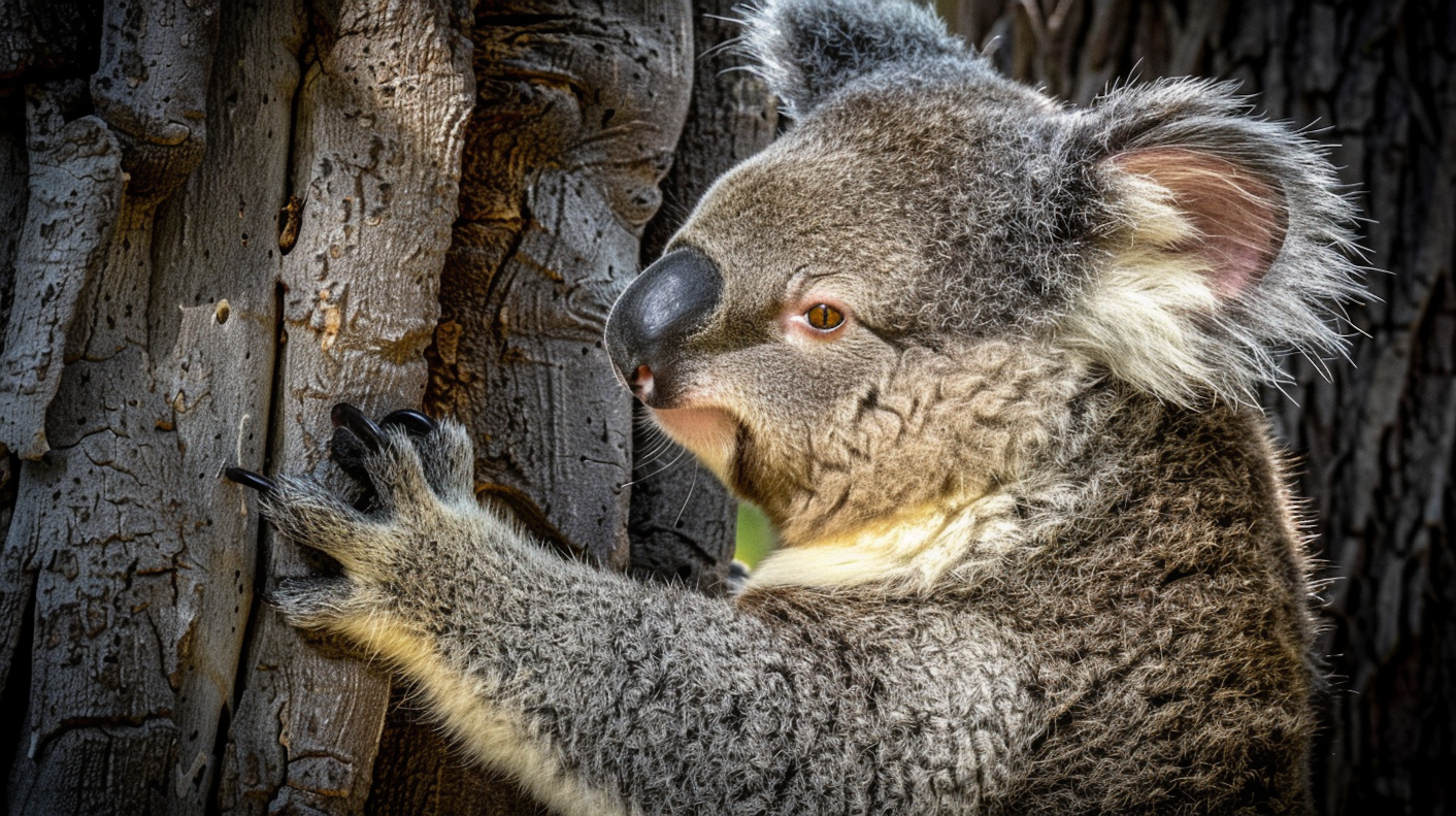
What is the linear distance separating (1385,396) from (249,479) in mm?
3851

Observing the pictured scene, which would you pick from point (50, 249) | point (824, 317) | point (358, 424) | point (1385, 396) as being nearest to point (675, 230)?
point (824, 317)

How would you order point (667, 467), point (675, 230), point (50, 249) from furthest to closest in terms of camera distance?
point (675, 230), point (667, 467), point (50, 249)

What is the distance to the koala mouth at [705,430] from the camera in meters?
2.28

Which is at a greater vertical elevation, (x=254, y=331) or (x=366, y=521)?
(x=254, y=331)

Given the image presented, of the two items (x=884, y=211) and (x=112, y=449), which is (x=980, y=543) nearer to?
(x=884, y=211)

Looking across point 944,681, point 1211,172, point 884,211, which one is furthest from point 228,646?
point 1211,172

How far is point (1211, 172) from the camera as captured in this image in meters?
2.03

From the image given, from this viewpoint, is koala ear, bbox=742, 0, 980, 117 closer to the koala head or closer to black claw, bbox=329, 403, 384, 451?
the koala head

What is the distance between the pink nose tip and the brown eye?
1.11 ft

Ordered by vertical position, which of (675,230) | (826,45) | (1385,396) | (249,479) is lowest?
(249,479)

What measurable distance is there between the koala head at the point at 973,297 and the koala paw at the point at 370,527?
47 cm

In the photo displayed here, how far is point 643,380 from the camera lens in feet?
7.23

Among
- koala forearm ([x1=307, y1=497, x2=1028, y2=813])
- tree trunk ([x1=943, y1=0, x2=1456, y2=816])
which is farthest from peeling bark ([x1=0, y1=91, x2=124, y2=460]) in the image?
tree trunk ([x1=943, y1=0, x2=1456, y2=816])

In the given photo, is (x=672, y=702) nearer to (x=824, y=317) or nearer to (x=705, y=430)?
(x=705, y=430)
